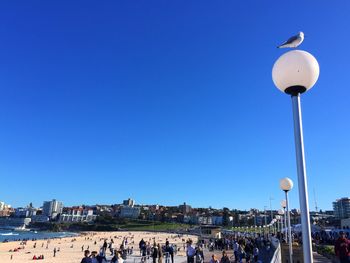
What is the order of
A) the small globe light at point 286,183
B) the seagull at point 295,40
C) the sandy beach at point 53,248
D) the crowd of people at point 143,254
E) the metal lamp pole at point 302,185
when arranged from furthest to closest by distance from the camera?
1. the sandy beach at point 53,248
2. the crowd of people at point 143,254
3. the small globe light at point 286,183
4. the seagull at point 295,40
5. the metal lamp pole at point 302,185

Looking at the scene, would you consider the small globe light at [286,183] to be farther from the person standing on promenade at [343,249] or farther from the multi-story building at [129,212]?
the multi-story building at [129,212]

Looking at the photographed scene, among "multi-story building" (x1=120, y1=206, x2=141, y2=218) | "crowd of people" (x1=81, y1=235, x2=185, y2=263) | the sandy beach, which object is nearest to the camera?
"crowd of people" (x1=81, y1=235, x2=185, y2=263)

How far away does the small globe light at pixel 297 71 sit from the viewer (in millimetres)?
3463

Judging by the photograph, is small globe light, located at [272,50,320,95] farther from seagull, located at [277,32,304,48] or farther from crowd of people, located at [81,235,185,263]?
crowd of people, located at [81,235,185,263]

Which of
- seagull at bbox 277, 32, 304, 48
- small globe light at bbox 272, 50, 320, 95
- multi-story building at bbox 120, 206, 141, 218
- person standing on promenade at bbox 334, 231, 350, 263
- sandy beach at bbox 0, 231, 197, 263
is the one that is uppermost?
multi-story building at bbox 120, 206, 141, 218

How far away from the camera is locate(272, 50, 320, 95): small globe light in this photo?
11.4ft

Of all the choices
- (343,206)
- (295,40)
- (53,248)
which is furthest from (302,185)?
(343,206)

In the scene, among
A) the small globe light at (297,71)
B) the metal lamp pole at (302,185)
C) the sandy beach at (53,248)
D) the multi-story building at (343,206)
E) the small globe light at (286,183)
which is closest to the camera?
the metal lamp pole at (302,185)

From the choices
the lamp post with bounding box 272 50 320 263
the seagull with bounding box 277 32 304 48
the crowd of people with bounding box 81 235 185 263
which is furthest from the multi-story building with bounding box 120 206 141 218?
the lamp post with bounding box 272 50 320 263

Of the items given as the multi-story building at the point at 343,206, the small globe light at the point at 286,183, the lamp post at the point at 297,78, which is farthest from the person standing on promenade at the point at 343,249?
the multi-story building at the point at 343,206

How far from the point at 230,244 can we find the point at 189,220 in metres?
139

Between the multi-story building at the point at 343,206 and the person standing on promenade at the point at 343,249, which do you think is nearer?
the person standing on promenade at the point at 343,249

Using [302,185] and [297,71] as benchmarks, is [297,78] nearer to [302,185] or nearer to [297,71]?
[297,71]

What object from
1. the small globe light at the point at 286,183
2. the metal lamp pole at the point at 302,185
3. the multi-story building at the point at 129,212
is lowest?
the metal lamp pole at the point at 302,185
